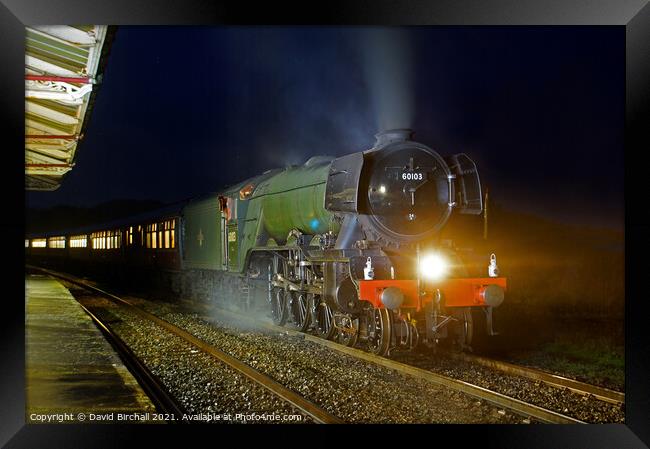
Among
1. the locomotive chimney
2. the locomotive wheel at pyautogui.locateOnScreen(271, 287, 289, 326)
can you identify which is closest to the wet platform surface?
the locomotive wheel at pyautogui.locateOnScreen(271, 287, 289, 326)

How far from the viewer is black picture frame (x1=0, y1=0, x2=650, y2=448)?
608cm

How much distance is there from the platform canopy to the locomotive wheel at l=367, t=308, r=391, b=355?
4.49 metres

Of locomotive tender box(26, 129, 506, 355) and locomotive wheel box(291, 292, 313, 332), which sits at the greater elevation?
locomotive tender box(26, 129, 506, 355)

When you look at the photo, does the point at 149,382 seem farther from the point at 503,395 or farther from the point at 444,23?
the point at 444,23

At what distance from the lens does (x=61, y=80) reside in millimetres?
8172

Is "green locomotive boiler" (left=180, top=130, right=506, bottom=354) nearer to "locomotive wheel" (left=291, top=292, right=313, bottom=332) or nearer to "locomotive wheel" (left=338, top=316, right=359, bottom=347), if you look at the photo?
"locomotive wheel" (left=338, top=316, right=359, bottom=347)

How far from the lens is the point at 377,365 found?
320 inches

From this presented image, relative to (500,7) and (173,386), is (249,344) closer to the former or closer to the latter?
(173,386)

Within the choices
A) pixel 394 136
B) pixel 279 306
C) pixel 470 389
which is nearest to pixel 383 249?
pixel 394 136

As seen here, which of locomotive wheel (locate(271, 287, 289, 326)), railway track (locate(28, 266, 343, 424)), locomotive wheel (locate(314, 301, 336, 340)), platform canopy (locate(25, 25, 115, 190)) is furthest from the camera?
locomotive wheel (locate(271, 287, 289, 326))

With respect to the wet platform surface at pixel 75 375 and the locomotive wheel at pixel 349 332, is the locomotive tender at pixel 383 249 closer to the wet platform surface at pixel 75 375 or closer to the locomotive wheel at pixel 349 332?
the locomotive wheel at pixel 349 332

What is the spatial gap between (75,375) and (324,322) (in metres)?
3.85

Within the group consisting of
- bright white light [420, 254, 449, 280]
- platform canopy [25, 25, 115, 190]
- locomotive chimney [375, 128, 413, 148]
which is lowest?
bright white light [420, 254, 449, 280]

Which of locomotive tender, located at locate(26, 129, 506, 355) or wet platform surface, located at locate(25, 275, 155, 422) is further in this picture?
locomotive tender, located at locate(26, 129, 506, 355)
